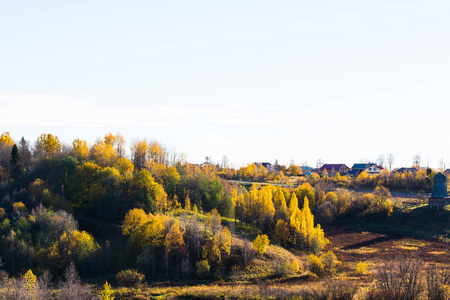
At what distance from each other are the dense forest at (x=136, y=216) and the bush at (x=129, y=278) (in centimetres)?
11

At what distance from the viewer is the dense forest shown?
43.4 m

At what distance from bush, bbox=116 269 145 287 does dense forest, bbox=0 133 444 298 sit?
0.11 meters

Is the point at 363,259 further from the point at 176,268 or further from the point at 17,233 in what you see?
the point at 17,233

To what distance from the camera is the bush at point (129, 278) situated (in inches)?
1534

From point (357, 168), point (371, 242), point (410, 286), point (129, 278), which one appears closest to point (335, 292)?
point (410, 286)

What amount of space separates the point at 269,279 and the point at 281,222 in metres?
15.4

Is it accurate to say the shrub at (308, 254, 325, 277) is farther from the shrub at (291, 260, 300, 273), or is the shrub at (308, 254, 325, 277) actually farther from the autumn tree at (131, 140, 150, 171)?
the autumn tree at (131, 140, 150, 171)

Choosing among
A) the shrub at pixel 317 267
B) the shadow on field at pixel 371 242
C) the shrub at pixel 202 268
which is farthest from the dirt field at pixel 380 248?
the shrub at pixel 202 268

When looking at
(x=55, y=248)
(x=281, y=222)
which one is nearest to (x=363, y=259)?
(x=281, y=222)

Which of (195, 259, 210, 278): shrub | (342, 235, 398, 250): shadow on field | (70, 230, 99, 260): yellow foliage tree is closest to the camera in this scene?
(195, 259, 210, 278): shrub

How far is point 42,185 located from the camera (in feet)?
197

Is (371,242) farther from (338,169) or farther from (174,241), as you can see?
(338,169)

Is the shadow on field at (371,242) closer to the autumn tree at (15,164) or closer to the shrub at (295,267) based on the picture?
the shrub at (295,267)

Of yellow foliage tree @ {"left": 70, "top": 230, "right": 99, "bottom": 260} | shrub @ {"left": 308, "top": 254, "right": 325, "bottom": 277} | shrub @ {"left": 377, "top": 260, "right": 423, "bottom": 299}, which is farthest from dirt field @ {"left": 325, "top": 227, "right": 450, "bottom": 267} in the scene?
yellow foliage tree @ {"left": 70, "top": 230, "right": 99, "bottom": 260}
